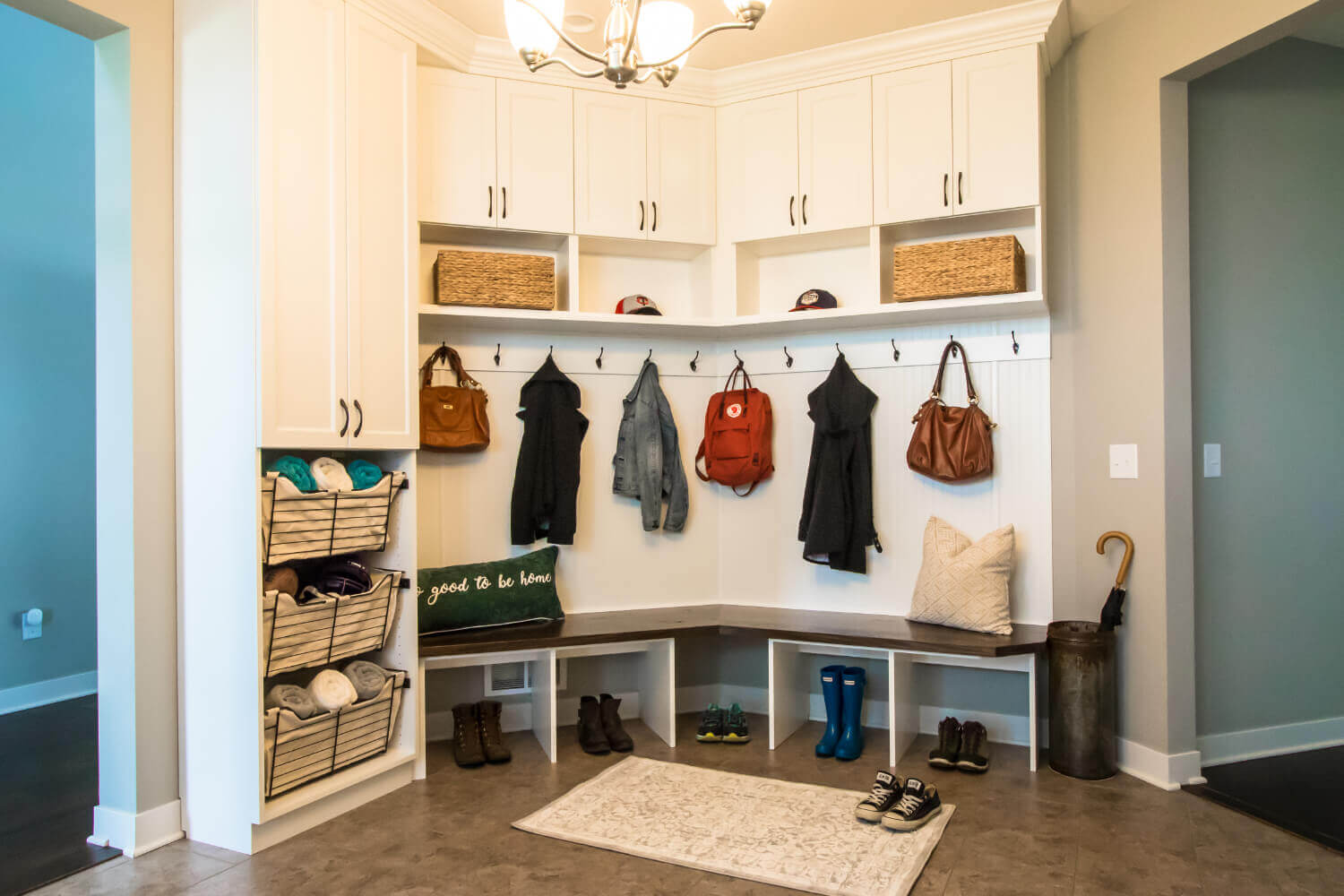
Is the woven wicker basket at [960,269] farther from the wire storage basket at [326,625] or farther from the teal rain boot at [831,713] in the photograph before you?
the wire storage basket at [326,625]

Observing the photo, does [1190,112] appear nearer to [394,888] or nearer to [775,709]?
[775,709]

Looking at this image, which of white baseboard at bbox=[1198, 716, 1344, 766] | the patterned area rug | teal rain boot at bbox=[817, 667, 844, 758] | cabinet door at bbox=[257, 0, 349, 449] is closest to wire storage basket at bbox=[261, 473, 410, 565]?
cabinet door at bbox=[257, 0, 349, 449]

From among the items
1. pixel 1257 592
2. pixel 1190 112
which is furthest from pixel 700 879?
pixel 1190 112

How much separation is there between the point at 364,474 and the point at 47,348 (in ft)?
7.52

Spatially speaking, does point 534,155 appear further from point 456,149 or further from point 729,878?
point 729,878

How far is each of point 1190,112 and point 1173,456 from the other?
1.28m

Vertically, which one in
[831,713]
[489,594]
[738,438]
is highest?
[738,438]

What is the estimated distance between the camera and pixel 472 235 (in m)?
3.54

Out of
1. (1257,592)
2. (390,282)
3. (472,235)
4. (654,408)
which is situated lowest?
(1257,592)

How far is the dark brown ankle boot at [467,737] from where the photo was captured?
3.19 m

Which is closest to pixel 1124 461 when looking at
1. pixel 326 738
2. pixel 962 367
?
pixel 962 367

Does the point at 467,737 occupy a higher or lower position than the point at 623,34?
lower

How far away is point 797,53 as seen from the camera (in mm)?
3451

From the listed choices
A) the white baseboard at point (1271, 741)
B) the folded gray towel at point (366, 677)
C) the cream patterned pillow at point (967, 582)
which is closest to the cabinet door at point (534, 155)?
the folded gray towel at point (366, 677)
